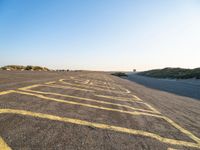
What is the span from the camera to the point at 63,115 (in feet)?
14.3

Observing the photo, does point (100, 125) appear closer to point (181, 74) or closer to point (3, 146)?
point (3, 146)

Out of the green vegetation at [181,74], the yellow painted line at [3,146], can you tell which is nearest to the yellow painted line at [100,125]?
the yellow painted line at [3,146]

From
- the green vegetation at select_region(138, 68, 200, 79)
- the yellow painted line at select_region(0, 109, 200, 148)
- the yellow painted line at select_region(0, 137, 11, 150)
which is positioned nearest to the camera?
the yellow painted line at select_region(0, 137, 11, 150)

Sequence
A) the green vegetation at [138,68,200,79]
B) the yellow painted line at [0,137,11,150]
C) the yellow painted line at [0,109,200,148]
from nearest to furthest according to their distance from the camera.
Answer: the yellow painted line at [0,137,11,150] < the yellow painted line at [0,109,200,148] < the green vegetation at [138,68,200,79]

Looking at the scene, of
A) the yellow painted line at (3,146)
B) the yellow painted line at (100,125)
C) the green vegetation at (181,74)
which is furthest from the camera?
the green vegetation at (181,74)

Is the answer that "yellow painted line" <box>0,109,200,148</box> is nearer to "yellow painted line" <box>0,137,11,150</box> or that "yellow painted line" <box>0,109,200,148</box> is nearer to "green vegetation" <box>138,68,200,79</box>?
"yellow painted line" <box>0,137,11,150</box>

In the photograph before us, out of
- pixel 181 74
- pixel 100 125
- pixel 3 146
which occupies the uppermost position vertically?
pixel 181 74

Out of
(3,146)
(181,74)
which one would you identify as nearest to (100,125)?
(3,146)

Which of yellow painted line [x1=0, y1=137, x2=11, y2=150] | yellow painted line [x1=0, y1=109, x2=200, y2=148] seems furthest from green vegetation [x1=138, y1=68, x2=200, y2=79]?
yellow painted line [x1=0, y1=137, x2=11, y2=150]

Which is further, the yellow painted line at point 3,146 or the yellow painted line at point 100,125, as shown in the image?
the yellow painted line at point 100,125

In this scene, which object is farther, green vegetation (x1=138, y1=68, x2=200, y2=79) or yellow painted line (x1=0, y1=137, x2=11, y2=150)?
green vegetation (x1=138, y1=68, x2=200, y2=79)

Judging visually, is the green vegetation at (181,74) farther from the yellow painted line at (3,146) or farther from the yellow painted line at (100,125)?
the yellow painted line at (3,146)

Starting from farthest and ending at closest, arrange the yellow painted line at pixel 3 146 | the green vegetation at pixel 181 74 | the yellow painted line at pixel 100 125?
the green vegetation at pixel 181 74 < the yellow painted line at pixel 100 125 < the yellow painted line at pixel 3 146

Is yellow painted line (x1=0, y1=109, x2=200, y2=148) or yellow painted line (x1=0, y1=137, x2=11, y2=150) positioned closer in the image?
yellow painted line (x1=0, y1=137, x2=11, y2=150)
